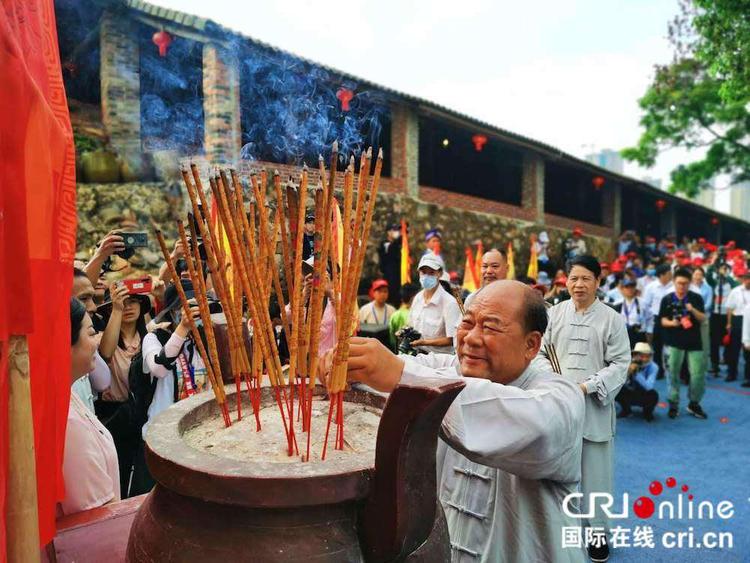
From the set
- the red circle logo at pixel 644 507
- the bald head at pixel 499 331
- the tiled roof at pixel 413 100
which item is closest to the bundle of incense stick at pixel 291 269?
the bald head at pixel 499 331

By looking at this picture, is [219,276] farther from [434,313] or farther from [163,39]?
[163,39]

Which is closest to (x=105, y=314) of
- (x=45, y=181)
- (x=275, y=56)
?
(x=45, y=181)

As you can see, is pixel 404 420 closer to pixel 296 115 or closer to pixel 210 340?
pixel 210 340

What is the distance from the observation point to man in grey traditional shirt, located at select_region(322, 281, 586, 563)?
1497 millimetres

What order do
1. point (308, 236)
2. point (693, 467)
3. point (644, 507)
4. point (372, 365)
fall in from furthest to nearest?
point (693, 467), point (644, 507), point (308, 236), point (372, 365)

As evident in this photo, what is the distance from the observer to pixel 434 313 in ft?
17.5

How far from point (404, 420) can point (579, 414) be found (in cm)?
69

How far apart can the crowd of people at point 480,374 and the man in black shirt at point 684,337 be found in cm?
2

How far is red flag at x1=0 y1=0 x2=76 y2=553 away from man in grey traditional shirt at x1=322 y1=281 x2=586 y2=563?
0.74 m

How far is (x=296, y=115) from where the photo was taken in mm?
3074

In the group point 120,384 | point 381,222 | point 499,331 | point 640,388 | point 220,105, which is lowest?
point 640,388

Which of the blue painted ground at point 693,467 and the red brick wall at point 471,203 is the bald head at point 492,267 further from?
the red brick wall at point 471,203

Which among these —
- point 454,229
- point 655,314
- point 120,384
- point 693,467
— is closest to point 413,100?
point 454,229

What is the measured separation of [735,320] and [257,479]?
9.88 meters
